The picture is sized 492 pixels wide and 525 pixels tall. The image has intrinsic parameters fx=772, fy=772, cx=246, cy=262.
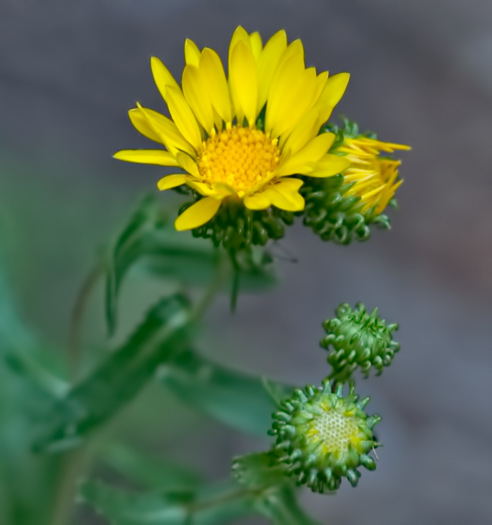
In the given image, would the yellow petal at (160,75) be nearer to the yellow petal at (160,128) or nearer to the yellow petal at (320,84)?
the yellow petal at (160,128)

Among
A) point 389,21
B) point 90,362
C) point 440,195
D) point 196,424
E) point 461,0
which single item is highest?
point 461,0

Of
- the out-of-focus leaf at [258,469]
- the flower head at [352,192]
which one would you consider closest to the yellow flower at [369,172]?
the flower head at [352,192]

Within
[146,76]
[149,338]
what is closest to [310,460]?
[149,338]

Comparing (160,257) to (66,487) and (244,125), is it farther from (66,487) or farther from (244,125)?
(66,487)

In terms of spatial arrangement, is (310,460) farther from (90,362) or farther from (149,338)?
(90,362)

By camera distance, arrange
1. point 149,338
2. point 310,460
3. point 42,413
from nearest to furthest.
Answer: point 310,460 < point 149,338 < point 42,413

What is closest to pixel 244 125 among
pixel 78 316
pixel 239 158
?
pixel 239 158
